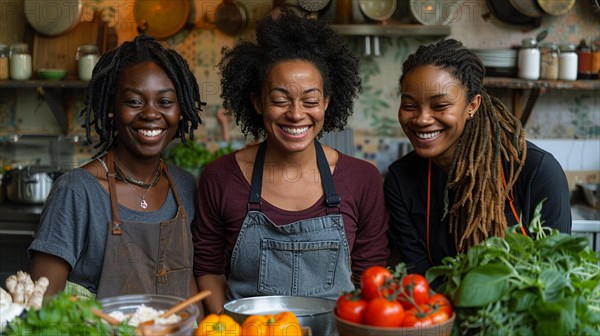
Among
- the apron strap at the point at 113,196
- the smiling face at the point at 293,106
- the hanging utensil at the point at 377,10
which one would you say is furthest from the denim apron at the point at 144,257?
the hanging utensil at the point at 377,10

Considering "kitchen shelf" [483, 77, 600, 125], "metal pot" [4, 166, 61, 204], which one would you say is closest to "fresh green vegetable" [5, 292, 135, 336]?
"metal pot" [4, 166, 61, 204]

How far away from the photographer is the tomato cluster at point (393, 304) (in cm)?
146

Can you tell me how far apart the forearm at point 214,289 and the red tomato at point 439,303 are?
3.00 feet

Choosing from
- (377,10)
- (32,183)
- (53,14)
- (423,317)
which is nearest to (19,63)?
(53,14)

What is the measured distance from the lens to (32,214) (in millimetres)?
3898

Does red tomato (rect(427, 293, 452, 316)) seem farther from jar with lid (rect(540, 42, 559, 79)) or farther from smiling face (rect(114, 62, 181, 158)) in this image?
jar with lid (rect(540, 42, 559, 79))

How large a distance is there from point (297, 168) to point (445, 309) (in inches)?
37.6

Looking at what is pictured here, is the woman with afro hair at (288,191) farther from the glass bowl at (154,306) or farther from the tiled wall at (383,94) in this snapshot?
the tiled wall at (383,94)

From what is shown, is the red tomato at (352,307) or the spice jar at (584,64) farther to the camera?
the spice jar at (584,64)

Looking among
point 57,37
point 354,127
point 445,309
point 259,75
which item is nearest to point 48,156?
point 57,37

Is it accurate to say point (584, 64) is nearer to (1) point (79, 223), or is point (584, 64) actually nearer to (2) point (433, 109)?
(2) point (433, 109)

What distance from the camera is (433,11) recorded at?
4332mm

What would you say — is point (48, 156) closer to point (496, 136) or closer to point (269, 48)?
point (269, 48)

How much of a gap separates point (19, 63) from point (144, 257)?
266 centimetres
